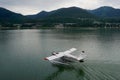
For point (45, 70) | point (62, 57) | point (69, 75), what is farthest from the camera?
point (62, 57)

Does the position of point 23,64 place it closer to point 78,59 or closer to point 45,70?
point 45,70

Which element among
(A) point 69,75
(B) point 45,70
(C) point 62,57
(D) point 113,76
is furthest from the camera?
(C) point 62,57

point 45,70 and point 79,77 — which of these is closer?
point 79,77

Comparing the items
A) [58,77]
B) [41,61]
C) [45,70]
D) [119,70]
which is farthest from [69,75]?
[41,61]

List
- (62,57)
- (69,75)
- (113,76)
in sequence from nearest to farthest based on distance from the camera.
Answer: (113,76)
(69,75)
(62,57)

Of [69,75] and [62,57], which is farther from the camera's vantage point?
[62,57]

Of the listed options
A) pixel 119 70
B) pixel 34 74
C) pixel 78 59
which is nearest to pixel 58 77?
pixel 34 74

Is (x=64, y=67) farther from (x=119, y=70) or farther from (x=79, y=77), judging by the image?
(x=119, y=70)

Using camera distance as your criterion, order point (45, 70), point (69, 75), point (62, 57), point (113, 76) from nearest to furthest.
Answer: point (113, 76) < point (69, 75) < point (45, 70) < point (62, 57)

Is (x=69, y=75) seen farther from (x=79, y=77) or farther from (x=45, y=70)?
(x=45, y=70)

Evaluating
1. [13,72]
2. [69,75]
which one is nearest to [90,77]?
[69,75]
